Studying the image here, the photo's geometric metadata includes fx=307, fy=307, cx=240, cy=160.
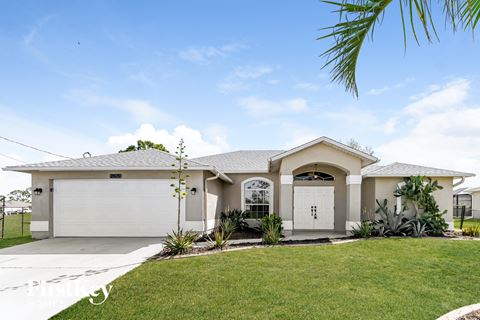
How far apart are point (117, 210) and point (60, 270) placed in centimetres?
518

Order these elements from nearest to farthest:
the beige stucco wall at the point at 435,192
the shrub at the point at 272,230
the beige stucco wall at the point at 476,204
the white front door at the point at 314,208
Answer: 1. the shrub at the point at 272,230
2. the beige stucco wall at the point at 435,192
3. the white front door at the point at 314,208
4. the beige stucco wall at the point at 476,204

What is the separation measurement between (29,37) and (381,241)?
14.8 metres

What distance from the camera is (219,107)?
1420 cm

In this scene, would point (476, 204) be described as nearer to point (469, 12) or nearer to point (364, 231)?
point (364, 231)

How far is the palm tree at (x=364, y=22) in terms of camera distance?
2.14 meters

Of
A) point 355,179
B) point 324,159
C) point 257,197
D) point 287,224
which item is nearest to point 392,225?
point 355,179

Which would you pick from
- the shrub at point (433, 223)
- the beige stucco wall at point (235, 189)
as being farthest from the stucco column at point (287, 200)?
the shrub at point (433, 223)

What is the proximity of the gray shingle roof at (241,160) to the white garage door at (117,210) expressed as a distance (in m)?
4.59

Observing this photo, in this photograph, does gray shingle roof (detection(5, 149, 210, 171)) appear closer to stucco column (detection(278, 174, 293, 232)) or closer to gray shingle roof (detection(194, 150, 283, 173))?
stucco column (detection(278, 174, 293, 232))

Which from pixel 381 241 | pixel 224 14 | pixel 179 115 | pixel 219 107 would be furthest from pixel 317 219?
pixel 224 14

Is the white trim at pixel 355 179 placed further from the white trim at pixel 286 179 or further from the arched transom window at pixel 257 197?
the arched transom window at pixel 257 197

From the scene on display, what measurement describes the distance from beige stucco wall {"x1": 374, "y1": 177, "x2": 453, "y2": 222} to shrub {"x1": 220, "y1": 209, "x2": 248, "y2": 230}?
6.41 m

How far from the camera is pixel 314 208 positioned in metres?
15.2

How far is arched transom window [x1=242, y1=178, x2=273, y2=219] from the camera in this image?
53.1 ft
